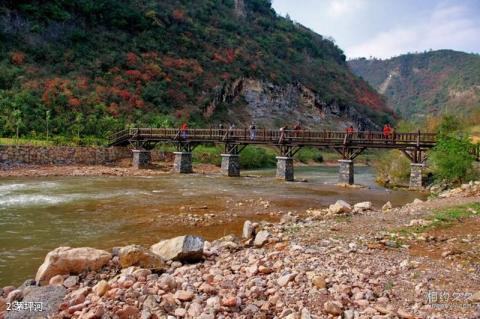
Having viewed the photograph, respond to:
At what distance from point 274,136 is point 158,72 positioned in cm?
3893

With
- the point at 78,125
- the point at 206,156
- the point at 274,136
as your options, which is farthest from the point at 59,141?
the point at 274,136

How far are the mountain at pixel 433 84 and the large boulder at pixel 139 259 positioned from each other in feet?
414

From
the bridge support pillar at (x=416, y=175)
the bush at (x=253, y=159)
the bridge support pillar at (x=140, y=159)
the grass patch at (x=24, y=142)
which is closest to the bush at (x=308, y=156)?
the bush at (x=253, y=159)

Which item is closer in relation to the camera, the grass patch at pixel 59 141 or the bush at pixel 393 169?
the bush at pixel 393 169

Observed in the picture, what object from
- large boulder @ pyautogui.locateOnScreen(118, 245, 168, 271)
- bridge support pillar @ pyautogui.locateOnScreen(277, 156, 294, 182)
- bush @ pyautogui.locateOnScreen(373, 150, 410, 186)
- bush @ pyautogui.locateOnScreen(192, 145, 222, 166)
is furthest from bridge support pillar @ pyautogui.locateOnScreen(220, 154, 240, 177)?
large boulder @ pyautogui.locateOnScreen(118, 245, 168, 271)

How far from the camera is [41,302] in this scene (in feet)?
20.4

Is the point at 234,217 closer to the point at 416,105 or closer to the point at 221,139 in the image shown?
the point at 221,139

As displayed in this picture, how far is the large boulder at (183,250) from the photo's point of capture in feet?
26.3

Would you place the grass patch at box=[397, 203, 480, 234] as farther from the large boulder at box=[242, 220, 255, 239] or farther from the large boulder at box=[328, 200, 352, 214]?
the large boulder at box=[242, 220, 255, 239]

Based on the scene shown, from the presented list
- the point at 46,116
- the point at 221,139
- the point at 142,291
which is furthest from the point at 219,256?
the point at 46,116

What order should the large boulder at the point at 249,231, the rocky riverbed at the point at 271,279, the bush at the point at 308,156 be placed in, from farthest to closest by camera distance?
the bush at the point at 308,156 < the large boulder at the point at 249,231 < the rocky riverbed at the point at 271,279

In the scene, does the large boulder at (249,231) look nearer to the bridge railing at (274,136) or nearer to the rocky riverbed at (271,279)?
the rocky riverbed at (271,279)

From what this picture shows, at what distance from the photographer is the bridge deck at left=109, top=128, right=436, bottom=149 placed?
2912 centimetres

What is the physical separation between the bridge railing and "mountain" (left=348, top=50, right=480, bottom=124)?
329 ft
